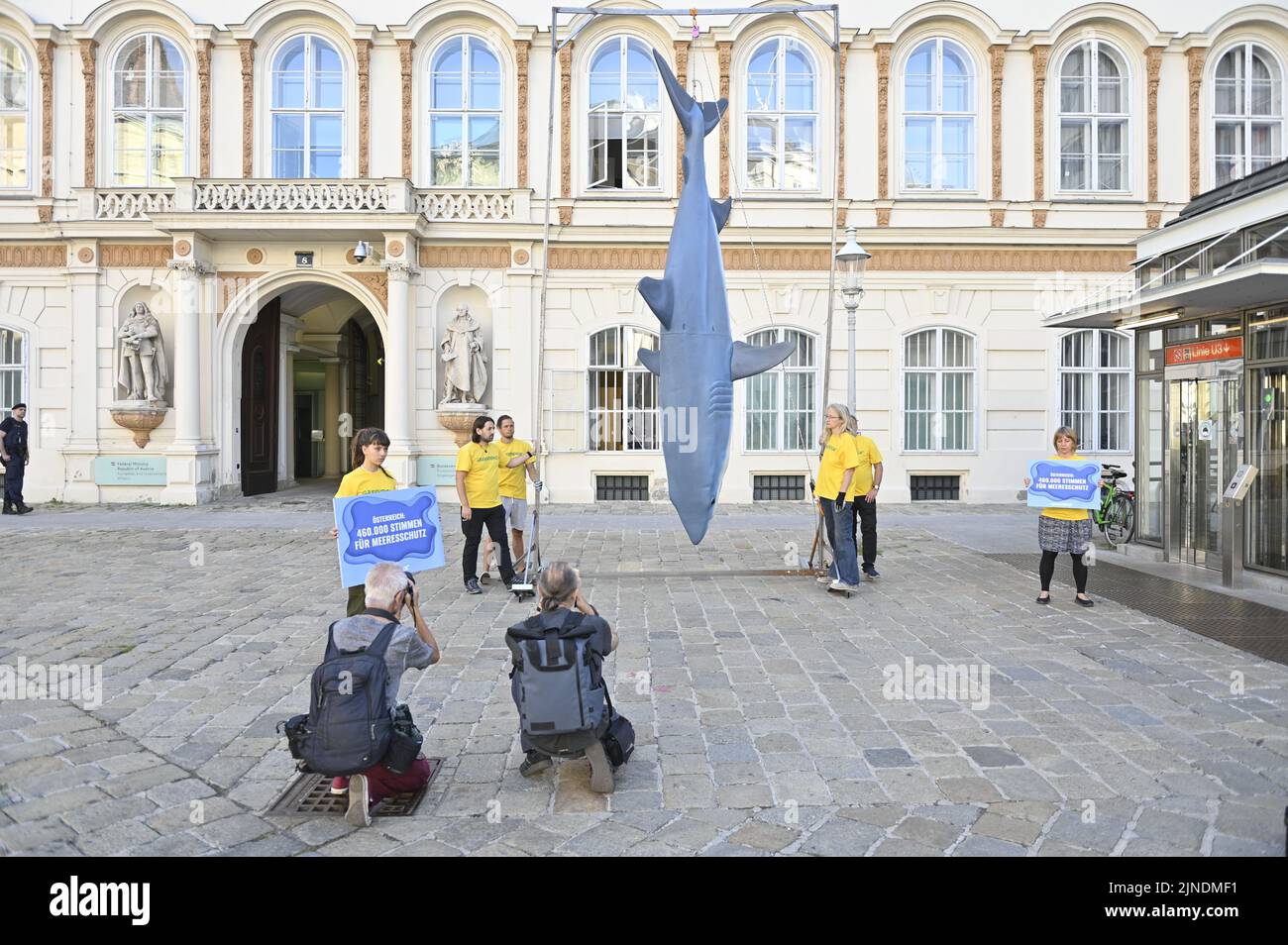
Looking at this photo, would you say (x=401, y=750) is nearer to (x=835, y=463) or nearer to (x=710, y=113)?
(x=710, y=113)

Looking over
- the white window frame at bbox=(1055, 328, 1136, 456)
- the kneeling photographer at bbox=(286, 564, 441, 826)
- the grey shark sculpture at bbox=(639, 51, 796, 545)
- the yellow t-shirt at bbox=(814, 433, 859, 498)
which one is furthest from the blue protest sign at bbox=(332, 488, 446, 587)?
the white window frame at bbox=(1055, 328, 1136, 456)

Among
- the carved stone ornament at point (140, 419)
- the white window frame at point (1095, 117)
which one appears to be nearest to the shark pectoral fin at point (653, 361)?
the carved stone ornament at point (140, 419)

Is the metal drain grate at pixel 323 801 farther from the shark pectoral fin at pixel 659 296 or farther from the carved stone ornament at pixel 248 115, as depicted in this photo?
the carved stone ornament at pixel 248 115

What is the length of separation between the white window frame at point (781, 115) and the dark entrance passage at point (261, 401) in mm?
11545

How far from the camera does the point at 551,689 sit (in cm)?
420

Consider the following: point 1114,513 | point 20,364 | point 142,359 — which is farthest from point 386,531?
point 20,364

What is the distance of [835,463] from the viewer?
9.38 metres

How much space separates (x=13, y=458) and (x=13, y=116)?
8.37 metres

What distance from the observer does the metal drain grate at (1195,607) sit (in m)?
7.32

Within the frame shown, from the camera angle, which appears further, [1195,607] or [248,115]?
[248,115]

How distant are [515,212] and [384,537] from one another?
1478 cm

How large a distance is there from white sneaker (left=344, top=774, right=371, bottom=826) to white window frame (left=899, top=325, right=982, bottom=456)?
1753cm

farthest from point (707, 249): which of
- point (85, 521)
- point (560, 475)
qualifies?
point (85, 521)
